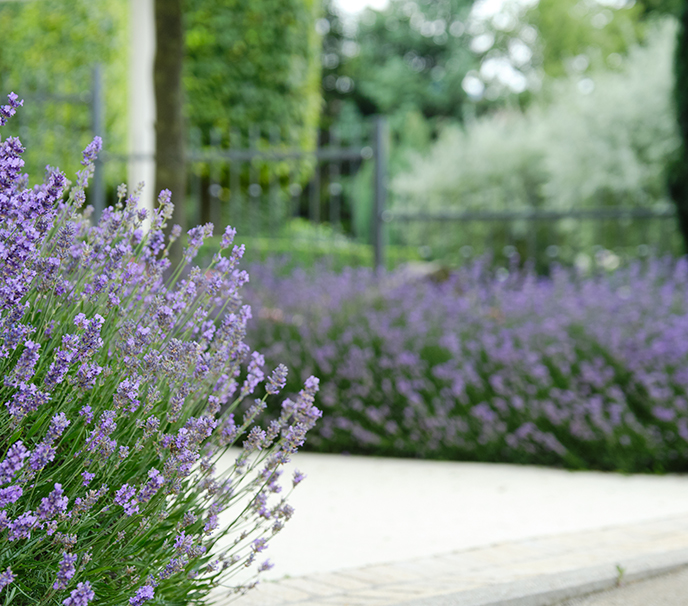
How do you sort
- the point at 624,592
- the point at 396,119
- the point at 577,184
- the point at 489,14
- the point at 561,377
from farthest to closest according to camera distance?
the point at 489,14 < the point at 396,119 < the point at 577,184 < the point at 561,377 < the point at 624,592

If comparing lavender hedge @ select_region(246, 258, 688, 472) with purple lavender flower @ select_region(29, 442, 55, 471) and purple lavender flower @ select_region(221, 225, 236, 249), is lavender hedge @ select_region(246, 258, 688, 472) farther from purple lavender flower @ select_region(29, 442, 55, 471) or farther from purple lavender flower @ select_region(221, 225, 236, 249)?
purple lavender flower @ select_region(29, 442, 55, 471)

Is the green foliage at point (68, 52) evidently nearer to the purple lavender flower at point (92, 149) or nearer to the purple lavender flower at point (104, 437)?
the purple lavender flower at point (92, 149)

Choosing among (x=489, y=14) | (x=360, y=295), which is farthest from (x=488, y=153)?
(x=489, y=14)

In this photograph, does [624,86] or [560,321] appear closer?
[560,321]

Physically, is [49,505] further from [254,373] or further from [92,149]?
[92,149]

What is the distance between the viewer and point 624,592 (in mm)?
2742

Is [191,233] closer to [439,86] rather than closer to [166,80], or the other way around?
[166,80]

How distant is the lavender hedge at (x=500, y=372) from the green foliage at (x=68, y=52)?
624 cm

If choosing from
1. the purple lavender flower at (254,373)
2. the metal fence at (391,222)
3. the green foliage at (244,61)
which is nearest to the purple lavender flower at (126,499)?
the purple lavender flower at (254,373)

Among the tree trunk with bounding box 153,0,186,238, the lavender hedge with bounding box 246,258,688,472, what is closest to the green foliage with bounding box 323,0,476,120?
the lavender hedge with bounding box 246,258,688,472

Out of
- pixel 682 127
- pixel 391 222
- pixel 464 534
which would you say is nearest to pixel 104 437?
pixel 464 534

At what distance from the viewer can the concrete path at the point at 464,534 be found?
2.61 m

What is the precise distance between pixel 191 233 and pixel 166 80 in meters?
3.23

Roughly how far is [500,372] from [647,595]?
86.2 inches
